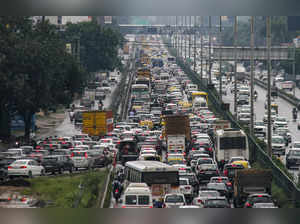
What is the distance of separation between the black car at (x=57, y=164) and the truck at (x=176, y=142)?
34.3 ft

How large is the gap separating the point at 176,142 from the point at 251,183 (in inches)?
842

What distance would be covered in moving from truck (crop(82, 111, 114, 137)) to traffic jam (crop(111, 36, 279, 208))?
1182mm

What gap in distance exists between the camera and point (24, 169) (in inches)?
1745

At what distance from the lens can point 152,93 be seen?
375 ft

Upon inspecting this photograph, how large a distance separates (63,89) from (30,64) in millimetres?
10224

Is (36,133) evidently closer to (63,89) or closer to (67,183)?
(63,89)

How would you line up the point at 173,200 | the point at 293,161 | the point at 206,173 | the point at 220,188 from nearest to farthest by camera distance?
1. the point at 173,200
2. the point at 220,188
3. the point at 206,173
4. the point at 293,161

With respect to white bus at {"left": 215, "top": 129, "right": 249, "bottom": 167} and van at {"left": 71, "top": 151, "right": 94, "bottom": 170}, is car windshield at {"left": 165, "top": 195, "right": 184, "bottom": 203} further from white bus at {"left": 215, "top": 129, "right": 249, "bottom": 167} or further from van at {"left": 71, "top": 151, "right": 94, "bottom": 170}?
white bus at {"left": 215, "top": 129, "right": 249, "bottom": 167}

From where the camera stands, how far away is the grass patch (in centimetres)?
3472

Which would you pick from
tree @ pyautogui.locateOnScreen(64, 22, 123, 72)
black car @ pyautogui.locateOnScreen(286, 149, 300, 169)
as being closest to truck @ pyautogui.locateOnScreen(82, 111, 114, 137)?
black car @ pyautogui.locateOnScreen(286, 149, 300, 169)

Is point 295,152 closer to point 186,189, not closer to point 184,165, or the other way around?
point 184,165

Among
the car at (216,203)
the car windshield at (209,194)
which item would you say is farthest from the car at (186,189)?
the car at (216,203)

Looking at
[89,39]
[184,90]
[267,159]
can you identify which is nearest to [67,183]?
[267,159]

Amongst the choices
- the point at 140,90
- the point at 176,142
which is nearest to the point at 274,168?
the point at 176,142
